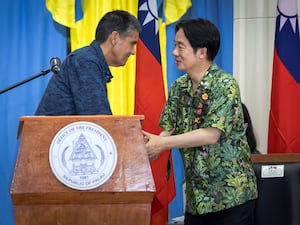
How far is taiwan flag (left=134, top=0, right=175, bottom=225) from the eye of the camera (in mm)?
3203

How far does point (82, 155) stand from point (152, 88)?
6.22 feet

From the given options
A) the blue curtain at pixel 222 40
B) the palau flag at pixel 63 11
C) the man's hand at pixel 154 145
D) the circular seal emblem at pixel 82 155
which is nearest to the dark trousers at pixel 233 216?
the man's hand at pixel 154 145

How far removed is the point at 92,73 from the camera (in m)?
1.81

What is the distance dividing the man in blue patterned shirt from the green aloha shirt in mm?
368

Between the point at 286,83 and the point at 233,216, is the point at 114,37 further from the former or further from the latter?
the point at 286,83

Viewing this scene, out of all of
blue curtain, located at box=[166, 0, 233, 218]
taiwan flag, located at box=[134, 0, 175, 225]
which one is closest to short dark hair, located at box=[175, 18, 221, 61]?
taiwan flag, located at box=[134, 0, 175, 225]

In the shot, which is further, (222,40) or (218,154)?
(222,40)

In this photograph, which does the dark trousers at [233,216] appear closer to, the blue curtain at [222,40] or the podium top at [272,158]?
the podium top at [272,158]

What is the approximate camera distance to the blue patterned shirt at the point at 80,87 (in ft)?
5.71

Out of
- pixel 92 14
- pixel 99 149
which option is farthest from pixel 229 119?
pixel 92 14

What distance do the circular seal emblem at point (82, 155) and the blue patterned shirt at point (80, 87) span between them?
34 cm

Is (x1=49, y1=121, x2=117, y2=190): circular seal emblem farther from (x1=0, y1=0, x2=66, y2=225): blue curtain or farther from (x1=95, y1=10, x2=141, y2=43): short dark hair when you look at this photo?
(x1=0, y1=0, x2=66, y2=225): blue curtain

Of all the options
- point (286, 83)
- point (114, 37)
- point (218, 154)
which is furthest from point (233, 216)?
point (286, 83)

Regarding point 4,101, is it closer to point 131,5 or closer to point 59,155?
point 131,5
